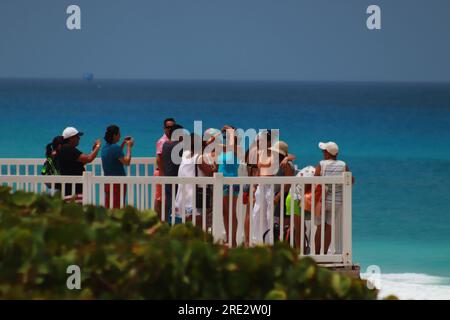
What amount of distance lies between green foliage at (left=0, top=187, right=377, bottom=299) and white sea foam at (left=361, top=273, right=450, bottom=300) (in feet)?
39.4

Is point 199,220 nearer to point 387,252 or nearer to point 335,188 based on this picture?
point 335,188

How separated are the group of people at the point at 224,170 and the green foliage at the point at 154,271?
18.4ft

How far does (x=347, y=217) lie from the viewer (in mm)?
12008

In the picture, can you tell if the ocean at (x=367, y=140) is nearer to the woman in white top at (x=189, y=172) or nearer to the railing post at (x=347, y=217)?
the woman in white top at (x=189, y=172)

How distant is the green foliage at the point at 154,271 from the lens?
5922 millimetres

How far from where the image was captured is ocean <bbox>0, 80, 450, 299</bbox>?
2941 cm

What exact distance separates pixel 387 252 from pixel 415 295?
10009 mm

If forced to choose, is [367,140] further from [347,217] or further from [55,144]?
[347,217]

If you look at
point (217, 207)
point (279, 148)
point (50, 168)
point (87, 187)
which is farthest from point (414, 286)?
point (87, 187)

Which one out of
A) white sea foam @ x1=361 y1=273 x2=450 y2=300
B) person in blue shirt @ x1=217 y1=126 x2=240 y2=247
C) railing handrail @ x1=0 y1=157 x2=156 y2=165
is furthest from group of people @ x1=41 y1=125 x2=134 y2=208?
white sea foam @ x1=361 y1=273 x2=450 y2=300

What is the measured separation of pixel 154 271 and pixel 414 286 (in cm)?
1648

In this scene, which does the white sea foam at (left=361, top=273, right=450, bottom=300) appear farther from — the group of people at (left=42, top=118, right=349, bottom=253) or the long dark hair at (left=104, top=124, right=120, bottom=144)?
the long dark hair at (left=104, top=124, right=120, bottom=144)

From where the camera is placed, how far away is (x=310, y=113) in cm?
10362
